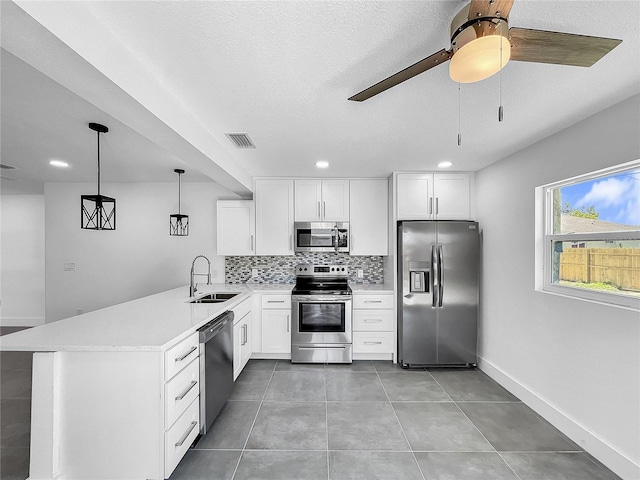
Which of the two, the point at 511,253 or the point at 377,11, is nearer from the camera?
the point at 377,11

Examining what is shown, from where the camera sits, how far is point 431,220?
12.3ft

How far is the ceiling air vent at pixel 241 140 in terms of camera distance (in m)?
2.52

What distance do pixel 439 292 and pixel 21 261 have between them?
22.1ft

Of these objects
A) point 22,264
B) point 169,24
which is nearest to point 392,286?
point 169,24

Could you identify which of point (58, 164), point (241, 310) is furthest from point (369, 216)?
point (58, 164)

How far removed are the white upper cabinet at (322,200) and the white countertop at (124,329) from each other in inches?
67.1

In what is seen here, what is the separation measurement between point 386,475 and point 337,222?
275 centimetres

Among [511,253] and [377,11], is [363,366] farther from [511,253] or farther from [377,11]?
[377,11]

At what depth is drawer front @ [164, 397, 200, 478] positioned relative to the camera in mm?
1729

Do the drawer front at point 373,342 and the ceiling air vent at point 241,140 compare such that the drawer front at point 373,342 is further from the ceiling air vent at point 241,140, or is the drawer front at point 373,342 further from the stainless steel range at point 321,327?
the ceiling air vent at point 241,140

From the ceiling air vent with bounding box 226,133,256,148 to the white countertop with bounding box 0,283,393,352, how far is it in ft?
4.87

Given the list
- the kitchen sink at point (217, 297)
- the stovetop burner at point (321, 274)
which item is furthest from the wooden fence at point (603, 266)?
the kitchen sink at point (217, 297)

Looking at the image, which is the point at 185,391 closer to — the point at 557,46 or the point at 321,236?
the point at 321,236

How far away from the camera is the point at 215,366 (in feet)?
7.88
